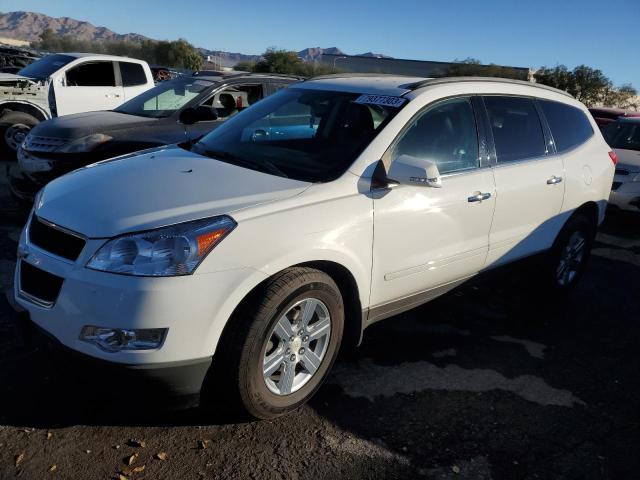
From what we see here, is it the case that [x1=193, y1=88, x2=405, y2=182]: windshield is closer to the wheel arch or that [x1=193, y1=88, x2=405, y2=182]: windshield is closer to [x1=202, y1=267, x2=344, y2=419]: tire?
the wheel arch

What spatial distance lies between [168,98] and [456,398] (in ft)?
17.8

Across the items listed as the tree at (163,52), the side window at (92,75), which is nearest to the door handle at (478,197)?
the side window at (92,75)

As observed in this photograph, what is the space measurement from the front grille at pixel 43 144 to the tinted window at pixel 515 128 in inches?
179

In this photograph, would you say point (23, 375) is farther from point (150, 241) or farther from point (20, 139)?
point (20, 139)

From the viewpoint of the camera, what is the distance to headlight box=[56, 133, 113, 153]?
6.24 metres

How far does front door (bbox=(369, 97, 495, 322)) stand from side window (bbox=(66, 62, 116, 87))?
8.77m

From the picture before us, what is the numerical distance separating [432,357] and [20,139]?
28.0ft

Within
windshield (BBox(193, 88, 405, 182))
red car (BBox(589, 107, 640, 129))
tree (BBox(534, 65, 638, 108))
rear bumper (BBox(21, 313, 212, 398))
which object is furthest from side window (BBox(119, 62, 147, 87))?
tree (BBox(534, 65, 638, 108))

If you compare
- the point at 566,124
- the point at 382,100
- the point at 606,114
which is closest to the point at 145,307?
the point at 382,100

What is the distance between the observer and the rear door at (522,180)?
13.6 ft

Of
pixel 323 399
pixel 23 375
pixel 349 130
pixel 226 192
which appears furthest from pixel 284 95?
pixel 23 375

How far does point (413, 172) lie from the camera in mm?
3234

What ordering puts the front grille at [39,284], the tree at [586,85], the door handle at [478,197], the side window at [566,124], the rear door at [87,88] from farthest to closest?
the tree at [586,85] → the rear door at [87,88] → the side window at [566,124] → the door handle at [478,197] → the front grille at [39,284]

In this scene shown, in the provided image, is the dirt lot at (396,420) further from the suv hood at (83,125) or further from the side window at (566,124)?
the suv hood at (83,125)
